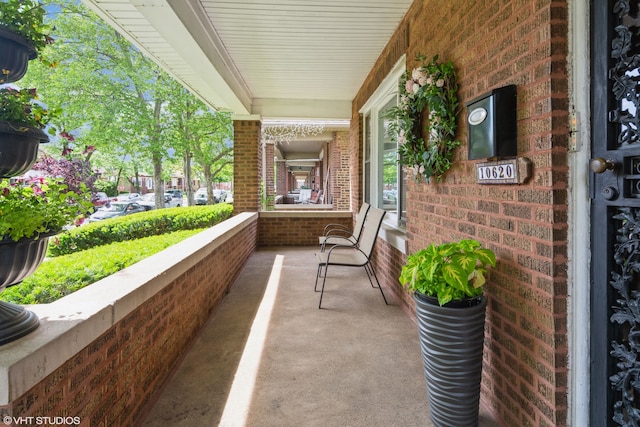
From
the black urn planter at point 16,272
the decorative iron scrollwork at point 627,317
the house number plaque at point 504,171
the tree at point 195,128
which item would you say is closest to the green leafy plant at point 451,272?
the house number plaque at point 504,171

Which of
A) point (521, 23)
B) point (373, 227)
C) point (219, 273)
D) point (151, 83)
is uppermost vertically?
point (151, 83)

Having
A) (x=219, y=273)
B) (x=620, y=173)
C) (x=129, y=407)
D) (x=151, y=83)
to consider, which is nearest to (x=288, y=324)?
(x=219, y=273)

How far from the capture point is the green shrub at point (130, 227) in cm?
→ 502

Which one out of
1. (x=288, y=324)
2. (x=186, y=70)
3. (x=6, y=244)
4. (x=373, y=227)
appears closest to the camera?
(x=6, y=244)

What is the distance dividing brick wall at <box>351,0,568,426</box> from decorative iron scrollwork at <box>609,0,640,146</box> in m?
0.17

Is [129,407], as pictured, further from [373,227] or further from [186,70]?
[186,70]

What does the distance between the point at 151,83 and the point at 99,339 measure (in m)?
10.4

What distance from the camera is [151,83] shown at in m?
10.0

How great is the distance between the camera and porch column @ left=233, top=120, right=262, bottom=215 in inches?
247

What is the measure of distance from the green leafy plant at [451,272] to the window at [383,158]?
2180 millimetres

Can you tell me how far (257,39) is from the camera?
139 inches

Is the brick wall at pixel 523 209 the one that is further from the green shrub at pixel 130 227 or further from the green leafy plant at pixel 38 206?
the green shrub at pixel 130 227

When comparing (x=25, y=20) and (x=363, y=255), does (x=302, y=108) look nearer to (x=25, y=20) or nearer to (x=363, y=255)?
(x=363, y=255)

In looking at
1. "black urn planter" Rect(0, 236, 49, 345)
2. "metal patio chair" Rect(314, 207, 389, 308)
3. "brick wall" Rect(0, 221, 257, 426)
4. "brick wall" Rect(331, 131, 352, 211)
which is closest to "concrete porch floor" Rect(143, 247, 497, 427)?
"brick wall" Rect(0, 221, 257, 426)
